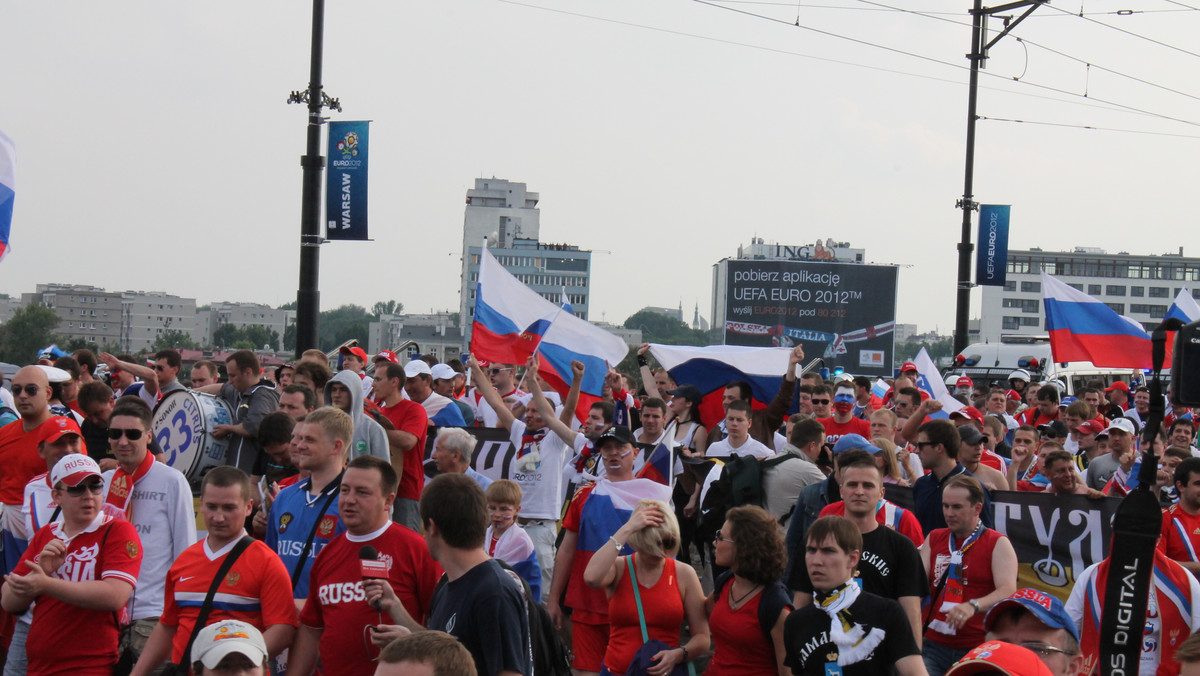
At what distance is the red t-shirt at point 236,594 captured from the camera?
180 inches

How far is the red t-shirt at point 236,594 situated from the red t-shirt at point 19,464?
9.63ft

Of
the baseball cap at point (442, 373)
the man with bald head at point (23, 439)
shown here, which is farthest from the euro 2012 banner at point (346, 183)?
the man with bald head at point (23, 439)

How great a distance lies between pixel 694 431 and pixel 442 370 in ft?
12.4

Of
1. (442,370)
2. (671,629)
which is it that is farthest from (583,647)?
(442,370)

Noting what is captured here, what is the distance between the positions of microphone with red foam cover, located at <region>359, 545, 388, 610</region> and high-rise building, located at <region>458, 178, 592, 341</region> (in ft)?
391

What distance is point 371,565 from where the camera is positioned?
169 inches

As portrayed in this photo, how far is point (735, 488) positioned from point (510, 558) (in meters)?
1.91

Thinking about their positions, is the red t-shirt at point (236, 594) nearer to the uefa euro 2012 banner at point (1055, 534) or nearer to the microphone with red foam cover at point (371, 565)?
the microphone with red foam cover at point (371, 565)

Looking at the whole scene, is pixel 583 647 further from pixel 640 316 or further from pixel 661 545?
pixel 640 316

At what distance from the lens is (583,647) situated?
20.0 ft

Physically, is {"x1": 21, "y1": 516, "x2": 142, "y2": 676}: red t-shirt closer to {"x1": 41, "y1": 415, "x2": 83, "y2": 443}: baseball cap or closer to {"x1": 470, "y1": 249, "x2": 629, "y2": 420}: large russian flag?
{"x1": 41, "y1": 415, "x2": 83, "y2": 443}: baseball cap

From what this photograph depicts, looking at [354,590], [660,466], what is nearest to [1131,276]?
[660,466]

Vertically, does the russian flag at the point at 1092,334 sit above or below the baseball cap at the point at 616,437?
above

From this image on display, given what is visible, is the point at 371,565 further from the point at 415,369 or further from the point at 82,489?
the point at 415,369
